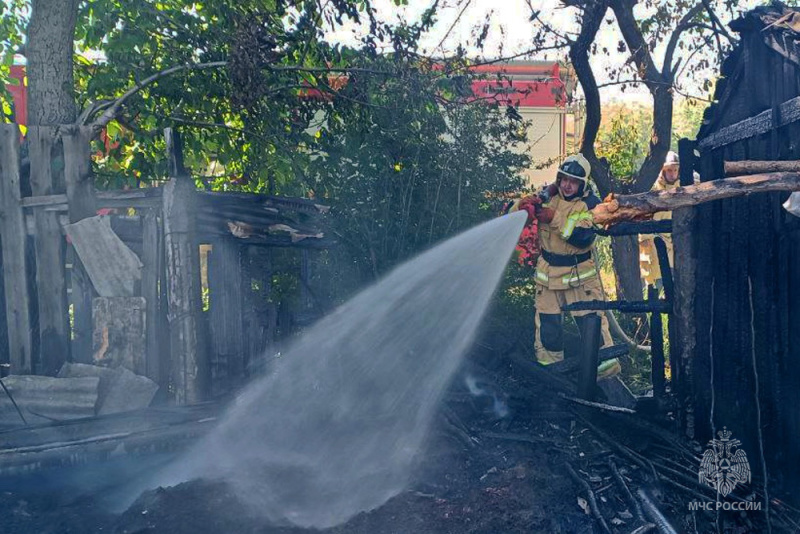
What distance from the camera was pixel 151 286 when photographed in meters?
6.18

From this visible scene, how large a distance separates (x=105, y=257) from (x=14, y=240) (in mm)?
962

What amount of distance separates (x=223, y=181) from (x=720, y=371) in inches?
251

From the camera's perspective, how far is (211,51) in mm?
6758

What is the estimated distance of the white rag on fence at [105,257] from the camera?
6.12 m

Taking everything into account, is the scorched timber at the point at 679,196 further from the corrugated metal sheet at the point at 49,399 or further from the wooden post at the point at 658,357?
the corrugated metal sheet at the point at 49,399

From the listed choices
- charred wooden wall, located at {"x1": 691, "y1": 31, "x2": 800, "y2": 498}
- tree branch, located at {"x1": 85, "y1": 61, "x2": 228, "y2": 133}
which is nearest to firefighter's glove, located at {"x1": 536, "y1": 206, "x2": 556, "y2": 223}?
charred wooden wall, located at {"x1": 691, "y1": 31, "x2": 800, "y2": 498}

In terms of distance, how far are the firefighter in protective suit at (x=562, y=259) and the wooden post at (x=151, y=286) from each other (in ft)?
11.6

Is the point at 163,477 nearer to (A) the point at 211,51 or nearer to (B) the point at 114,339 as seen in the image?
(B) the point at 114,339

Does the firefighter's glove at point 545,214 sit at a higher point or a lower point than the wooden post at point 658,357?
higher

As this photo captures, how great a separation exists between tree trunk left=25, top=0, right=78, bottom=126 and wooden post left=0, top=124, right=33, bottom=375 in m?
0.37

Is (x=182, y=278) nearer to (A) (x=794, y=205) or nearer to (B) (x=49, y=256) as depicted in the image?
(B) (x=49, y=256)

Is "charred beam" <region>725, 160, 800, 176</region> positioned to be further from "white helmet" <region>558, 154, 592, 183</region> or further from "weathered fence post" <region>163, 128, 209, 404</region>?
"weathered fence post" <region>163, 128, 209, 404</region>

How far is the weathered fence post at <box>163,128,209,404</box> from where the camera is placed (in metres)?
6.06

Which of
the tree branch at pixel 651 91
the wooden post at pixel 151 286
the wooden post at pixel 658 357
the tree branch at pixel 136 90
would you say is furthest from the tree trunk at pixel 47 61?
the tree branch at pixel 651 91
